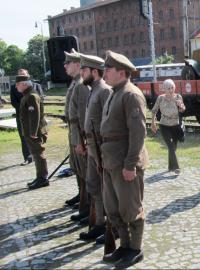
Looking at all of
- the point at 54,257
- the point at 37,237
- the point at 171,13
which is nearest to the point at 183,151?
the point at 37,237

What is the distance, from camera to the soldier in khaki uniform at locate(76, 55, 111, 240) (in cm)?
550

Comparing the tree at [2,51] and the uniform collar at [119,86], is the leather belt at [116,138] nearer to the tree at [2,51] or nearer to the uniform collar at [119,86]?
the uniform collar at [119,86]

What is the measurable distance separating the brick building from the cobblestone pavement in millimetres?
70440

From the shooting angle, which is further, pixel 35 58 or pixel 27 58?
pixel 27 58

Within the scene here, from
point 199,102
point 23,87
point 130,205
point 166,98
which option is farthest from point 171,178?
point 199,102

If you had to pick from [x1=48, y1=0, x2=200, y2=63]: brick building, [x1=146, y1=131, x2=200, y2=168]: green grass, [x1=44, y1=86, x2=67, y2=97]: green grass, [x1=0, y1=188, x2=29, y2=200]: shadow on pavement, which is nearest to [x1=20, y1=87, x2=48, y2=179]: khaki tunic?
[x1=0, y1=188, x2=29, y2=200]: shadow on pavement

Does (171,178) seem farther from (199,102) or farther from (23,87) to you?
(199,102)

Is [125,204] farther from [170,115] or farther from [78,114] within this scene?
[170,115]

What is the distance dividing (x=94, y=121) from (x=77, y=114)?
0.91 m

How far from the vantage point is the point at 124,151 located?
477cm

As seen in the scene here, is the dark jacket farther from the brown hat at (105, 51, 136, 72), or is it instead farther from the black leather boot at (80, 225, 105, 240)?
the brown hat at (105, 51, 136, 72)

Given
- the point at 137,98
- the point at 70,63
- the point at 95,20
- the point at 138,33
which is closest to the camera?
the point at 137,98

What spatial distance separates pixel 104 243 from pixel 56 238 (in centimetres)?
78

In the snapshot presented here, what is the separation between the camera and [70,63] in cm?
651
